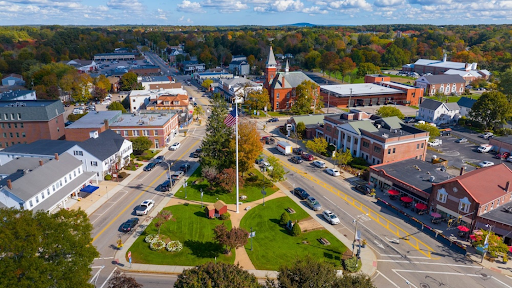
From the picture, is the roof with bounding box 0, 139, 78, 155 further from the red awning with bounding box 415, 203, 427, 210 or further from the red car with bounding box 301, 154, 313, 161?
the red awning with bounding box 415, 203, 427, 210

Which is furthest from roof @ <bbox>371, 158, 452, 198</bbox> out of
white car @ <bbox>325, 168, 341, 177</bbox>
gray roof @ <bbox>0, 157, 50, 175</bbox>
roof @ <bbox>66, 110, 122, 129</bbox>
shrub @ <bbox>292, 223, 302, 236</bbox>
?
roof @ <bbox>66, 110, 122, 129</bbox>

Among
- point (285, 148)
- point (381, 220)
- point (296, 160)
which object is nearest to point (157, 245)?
point (381, 220)

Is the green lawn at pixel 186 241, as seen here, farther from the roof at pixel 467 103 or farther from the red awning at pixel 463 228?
the roof at pixel 467 103

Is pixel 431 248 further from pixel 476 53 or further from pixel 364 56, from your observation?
pixel 476 53

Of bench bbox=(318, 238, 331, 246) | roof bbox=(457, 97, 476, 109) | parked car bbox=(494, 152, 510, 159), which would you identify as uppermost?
roof bbox=(457, 97, 476, 109)

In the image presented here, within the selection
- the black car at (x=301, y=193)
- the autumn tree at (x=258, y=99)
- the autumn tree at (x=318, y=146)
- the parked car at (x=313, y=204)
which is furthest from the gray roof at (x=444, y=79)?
the parked car at (x=313, y=204)
